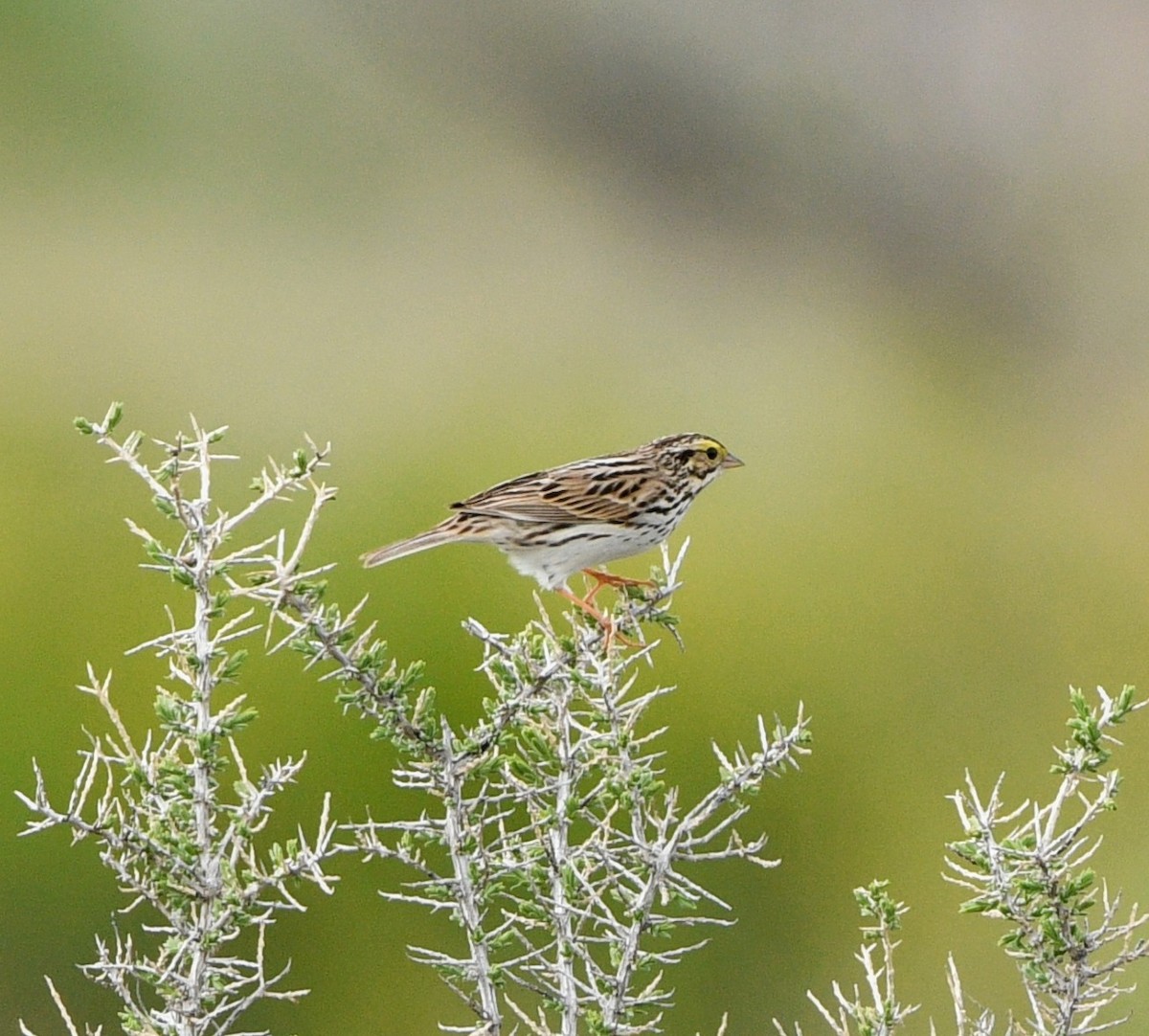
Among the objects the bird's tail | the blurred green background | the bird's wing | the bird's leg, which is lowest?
the blurred green background

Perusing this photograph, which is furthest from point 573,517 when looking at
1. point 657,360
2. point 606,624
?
point 657,360

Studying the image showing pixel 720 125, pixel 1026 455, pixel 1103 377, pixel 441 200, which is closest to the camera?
pixel 1026 455

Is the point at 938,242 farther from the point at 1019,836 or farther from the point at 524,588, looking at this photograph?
the point at 1019,836

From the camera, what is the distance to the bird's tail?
5.55m

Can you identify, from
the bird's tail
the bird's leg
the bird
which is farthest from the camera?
the bird

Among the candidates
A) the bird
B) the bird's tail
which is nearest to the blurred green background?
the bird

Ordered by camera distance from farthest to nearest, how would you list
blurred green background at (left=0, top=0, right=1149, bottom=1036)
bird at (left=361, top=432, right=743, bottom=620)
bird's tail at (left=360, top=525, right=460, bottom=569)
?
blurred green background at (left=0, top=0, right=1149, bottom=1036) → bird at (left=361, top=432, right=743, bottom=620) → bird's tail at (left=360, top=525, right=460, bottom=569)

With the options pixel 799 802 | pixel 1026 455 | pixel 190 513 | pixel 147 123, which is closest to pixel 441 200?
pixel 147 123

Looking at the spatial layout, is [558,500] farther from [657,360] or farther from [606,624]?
[657,360]

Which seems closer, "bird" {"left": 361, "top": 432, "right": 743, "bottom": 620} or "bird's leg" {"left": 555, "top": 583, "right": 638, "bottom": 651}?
"bird's leg" {"left": 555, "top": 583, "right": 638, "bottom": 651}

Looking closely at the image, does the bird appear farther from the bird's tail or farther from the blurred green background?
the blurred green background

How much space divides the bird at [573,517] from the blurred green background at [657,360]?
3737 millimetres

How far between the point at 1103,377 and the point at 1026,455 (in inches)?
118

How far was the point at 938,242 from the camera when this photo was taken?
23.0 meters
